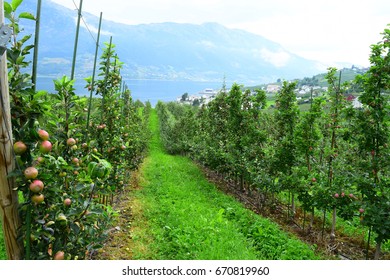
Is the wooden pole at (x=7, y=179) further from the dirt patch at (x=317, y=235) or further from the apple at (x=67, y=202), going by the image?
the dirt patch at (x=317, y=235)

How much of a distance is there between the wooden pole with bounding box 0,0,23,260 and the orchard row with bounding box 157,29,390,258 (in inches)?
184

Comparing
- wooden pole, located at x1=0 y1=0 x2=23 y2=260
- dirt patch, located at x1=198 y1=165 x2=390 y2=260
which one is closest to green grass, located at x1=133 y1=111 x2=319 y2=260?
dirt patch, located at x1=198 y1=165 x2=390 y2=260

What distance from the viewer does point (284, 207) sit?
31.6 feet

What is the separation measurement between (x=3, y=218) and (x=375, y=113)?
5.02m

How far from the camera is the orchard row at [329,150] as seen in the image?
4754mm

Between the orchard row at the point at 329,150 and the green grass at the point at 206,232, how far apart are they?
3.31 feet

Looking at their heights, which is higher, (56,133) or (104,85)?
(104,85)

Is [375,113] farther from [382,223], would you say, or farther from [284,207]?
[284,207]

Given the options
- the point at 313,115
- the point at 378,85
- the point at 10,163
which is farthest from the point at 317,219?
the point at 10,163

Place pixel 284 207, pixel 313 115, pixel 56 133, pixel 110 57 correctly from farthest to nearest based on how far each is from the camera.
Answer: pixel 284 207 < pixel 313 115 < pixel 110 57 < pixel 56 133

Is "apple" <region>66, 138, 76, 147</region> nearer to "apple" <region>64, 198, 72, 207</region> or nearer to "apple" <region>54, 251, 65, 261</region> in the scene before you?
"apple" <region>64, 198, 72, 207</region>

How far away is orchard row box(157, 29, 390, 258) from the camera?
475cm

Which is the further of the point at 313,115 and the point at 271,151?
the point at 271,151

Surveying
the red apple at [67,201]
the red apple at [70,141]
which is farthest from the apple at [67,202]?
the red apple at [70,141]
